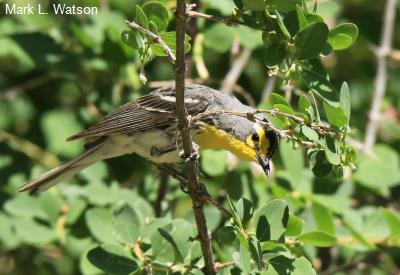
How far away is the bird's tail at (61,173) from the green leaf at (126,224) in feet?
2.75

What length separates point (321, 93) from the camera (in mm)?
2826

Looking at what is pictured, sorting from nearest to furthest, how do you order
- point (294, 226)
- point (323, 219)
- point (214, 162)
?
point (294, 226)
point (323, 219)
point (214, 162)

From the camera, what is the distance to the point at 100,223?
3.96 m

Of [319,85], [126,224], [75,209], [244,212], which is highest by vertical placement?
[319,85]

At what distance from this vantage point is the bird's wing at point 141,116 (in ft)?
13.6

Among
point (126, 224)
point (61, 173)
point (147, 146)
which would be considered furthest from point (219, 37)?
point (126, 224)

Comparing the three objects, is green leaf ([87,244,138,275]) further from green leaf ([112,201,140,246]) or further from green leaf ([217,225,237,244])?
green leaf ([217,225,237,244])

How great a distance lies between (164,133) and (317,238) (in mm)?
1320

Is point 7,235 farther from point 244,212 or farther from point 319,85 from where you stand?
point 319,85

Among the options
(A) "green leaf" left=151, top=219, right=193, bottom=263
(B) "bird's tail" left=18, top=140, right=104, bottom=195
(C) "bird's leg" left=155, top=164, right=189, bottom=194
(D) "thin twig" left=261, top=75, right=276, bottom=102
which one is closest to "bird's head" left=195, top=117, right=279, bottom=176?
(C) "bird's leg" left=155, top=164, right=189, bottom=194

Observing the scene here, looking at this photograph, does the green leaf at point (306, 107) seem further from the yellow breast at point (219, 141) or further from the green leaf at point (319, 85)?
the yellow breast at point (219, 141)

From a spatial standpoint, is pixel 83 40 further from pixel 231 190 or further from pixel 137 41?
pixel 137 41

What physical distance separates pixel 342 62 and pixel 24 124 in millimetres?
2340

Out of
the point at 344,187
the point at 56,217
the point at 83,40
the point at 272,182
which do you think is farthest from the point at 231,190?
the point at 83,40
